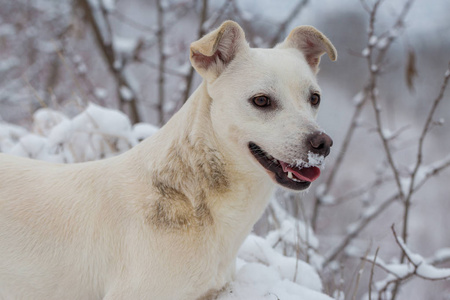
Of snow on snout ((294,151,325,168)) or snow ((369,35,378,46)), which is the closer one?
snow on snout ((294,151,325,168))

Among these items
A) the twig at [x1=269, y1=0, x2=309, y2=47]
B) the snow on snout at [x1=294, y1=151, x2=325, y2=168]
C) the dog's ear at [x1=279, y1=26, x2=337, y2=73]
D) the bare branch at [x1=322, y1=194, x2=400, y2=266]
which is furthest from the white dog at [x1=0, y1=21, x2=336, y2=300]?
the twig at [x1=269, y1=0, x2=309, y2=47]

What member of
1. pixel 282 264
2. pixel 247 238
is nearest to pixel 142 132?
pixel 247 238

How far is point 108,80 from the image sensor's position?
12.5 meters

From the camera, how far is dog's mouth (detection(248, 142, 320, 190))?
1.68 metres

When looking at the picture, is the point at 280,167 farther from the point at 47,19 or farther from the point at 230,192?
the point at 47,19

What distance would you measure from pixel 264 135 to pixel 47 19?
10.6m

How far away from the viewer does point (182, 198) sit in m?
1.76

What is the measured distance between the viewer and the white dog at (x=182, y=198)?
1.67m

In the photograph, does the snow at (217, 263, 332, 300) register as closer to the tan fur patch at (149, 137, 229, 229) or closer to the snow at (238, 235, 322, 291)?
the snow at (238, 235, 322, 291)

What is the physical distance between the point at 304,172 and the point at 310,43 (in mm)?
840

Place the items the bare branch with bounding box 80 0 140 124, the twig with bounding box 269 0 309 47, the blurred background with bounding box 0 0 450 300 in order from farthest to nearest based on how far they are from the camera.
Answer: the blurred background with bounding box 0 0 450 300 → the twig with bounding box 269 0 309 47 → the bare branch with bounding box 80 0 140 124

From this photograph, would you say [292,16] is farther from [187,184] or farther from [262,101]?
[187,184]

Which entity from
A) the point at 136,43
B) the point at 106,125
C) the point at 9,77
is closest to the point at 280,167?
the point at 106,125

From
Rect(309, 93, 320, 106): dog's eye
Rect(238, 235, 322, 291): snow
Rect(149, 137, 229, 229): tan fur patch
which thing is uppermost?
Rect(309, 93, 320, 106): dog's eye
